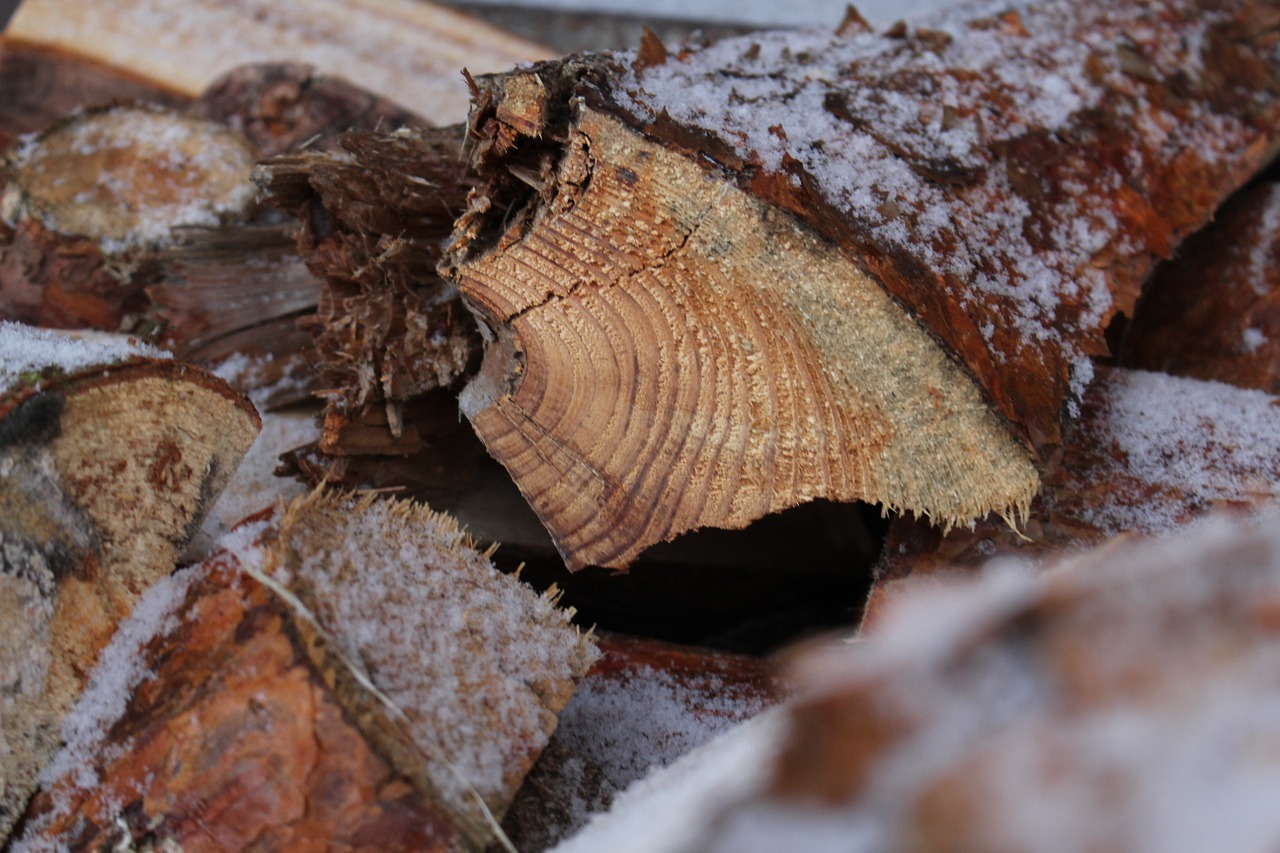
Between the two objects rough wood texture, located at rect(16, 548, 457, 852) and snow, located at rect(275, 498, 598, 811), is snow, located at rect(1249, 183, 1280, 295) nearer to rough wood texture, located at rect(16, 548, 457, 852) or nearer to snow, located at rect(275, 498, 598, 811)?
snow, located at rect(275, 498, 598, 811)

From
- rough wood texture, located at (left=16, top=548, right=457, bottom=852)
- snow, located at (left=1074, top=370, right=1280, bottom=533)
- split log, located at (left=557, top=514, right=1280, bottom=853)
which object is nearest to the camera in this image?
split log, located at (left=557, top=514, right=1280, bottom=853)

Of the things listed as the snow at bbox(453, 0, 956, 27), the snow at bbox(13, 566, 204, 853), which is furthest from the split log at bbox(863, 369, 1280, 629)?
the snow at bbox(453, 0, 956, 27)

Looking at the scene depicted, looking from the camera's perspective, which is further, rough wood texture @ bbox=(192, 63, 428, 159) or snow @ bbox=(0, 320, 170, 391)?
rough wood texture @ bbox=(192, 63, 428, 159)

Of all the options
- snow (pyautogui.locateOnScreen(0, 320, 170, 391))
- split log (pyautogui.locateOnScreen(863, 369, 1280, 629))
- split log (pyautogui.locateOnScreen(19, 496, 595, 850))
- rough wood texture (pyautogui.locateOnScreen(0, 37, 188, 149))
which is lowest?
rough wood texture (pyautogui.locateOnScreen(0, 37, 188, 149))

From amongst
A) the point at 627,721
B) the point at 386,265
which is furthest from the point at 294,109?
the point at 627,721

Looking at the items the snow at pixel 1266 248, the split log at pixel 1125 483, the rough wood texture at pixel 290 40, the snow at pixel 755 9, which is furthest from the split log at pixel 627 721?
the snow at pixel 755 9

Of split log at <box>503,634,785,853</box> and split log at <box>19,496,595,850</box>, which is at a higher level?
split log at <box>19,496,595,850</box>

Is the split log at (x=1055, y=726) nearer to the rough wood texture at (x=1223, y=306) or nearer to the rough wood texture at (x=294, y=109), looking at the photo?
the rough wood texture at (x=1223, y=306)
